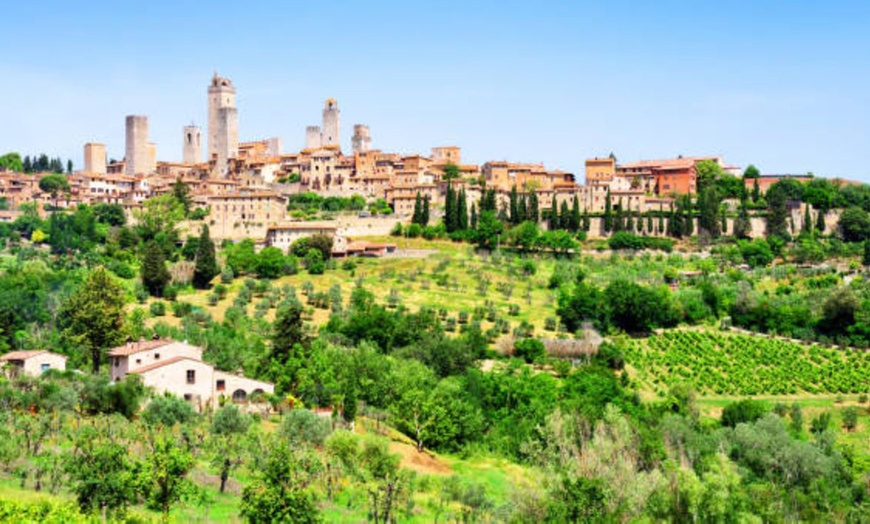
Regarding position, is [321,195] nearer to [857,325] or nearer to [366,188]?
[366,188]

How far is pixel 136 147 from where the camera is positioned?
106 m

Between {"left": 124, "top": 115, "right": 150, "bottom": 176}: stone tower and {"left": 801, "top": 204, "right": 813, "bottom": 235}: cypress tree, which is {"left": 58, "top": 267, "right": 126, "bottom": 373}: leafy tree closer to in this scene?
{"left": 801, "top": 204, "right": 813, "bottom": 235}: cypress tree

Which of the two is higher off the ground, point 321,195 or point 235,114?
point 235,114

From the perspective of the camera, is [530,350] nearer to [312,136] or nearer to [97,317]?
[97,317]

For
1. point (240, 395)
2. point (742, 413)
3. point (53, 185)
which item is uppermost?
point (53, 185)

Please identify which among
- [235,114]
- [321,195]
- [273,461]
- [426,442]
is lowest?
[426,442]

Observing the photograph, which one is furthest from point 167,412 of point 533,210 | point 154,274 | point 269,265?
point 533,210

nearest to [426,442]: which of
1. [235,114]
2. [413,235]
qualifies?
[413,235]

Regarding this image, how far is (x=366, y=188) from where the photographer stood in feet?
289

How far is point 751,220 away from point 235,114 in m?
50.3

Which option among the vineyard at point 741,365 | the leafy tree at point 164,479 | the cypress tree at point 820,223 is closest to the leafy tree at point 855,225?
the cypress tree at point 820,223

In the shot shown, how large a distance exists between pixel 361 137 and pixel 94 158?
28.7m

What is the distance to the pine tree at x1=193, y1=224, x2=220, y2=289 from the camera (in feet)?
206

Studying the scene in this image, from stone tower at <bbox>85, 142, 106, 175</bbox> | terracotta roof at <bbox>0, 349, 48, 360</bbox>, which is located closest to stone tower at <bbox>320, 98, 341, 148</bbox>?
stone tower at <bbox>85, 142, 106, 175</bbox>
